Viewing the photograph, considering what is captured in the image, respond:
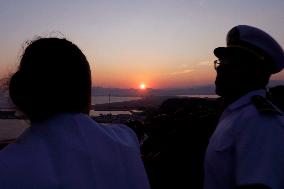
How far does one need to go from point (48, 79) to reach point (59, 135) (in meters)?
0.29

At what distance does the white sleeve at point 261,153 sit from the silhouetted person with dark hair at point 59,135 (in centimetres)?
74

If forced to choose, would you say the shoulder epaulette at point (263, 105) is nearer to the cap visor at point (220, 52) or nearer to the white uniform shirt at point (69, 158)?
the cap visor at point (220, 52)

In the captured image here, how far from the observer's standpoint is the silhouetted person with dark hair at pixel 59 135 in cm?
166

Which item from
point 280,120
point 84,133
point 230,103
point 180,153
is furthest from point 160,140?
point 84,133

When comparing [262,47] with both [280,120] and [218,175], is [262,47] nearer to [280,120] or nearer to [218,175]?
[280,120]

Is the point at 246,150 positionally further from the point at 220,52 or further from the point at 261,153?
the point at 220,52

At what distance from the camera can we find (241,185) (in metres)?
2.33

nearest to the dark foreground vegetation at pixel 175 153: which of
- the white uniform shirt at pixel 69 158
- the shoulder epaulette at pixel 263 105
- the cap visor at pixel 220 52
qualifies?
the cap visor at pixel 220 52

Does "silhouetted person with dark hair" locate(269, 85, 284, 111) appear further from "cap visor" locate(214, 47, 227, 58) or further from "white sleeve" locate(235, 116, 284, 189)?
"white sleeve" locate(235, 116, 284, 189)

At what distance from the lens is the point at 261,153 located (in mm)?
2324

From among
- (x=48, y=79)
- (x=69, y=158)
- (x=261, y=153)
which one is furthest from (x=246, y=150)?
(x=48, y=79)

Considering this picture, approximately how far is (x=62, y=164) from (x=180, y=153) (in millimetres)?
4857

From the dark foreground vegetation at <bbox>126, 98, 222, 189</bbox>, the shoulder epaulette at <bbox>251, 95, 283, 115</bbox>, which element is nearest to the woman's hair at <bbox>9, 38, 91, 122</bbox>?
the shoulder epaulette at <bbox>251, 95, 283, 115</bbox>

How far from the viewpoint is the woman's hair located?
6.00ft
